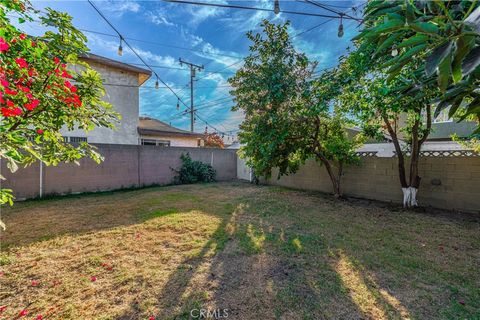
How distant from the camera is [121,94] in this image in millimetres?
10352

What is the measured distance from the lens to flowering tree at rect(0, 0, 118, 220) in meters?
1.58

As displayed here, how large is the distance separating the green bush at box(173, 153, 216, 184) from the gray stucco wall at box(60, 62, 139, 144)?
2.89 metres

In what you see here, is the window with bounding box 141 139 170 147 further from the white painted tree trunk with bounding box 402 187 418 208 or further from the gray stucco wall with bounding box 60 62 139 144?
the white painted tree trunk with bounding box 402 187 418 208

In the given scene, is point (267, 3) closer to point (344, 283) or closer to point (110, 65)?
point (344, 283)

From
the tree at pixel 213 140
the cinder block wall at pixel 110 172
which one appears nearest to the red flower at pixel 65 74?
the cinder block wall at pixel 110 172

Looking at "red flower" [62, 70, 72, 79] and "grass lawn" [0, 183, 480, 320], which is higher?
"red flower" [62, 70, 72, 79]

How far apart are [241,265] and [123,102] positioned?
10271 mm

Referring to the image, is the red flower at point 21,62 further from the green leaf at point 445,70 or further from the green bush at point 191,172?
the green bush at point 191,172

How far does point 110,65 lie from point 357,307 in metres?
11.8

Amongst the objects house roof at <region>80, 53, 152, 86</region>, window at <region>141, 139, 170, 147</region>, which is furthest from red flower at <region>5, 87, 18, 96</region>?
window at <region>141, 139, 170, 147</region>

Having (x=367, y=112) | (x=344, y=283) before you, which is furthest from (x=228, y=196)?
(x=344, y=283)

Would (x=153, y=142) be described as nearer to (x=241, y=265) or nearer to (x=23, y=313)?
(x=241, y=265)

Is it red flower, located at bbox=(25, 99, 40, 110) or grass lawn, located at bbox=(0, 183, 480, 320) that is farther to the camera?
grass lawn, located at bbox=(0, 183, 480, 320)

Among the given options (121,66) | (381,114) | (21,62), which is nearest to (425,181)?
(381,114)
